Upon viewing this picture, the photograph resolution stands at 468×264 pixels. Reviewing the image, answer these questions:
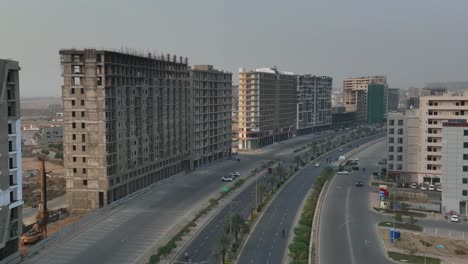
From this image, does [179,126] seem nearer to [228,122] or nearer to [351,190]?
[228,122]

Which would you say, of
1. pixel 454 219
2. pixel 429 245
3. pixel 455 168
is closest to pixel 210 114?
pixel 455 168

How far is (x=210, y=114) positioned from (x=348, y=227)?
246ft

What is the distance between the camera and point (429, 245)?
63625mm

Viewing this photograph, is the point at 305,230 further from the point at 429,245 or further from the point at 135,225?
the point at 135,225

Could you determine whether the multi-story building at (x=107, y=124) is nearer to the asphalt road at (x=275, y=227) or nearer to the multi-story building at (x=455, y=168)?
the asphalt road at (x=275, y=227)

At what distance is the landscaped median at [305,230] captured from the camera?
54519mm

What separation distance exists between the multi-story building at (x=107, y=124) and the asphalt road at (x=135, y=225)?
184 inches

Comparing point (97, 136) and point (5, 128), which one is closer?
point (5, 128)

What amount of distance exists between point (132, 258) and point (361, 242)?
29.6 m

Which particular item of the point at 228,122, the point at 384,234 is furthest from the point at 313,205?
the point at 228,122

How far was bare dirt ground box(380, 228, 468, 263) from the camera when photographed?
199ft

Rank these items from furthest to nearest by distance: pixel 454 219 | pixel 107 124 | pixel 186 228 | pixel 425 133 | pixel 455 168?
pixel 425 133 < pixel 107 124 < pixel 455 168 < pixel 454 219 < pixel 186 228

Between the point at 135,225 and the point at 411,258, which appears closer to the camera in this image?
the point at 411,258

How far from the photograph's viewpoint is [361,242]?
64625 millimetres
